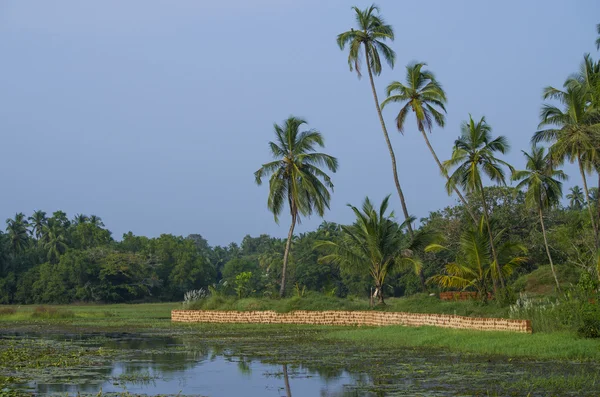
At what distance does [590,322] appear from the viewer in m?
20.3

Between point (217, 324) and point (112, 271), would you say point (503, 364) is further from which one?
point (112, 271)

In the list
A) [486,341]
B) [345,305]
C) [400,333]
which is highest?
[345,305]

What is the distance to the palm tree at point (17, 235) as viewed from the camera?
86250mm

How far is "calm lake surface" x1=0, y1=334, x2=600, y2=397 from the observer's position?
1457 cm

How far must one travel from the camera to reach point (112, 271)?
236 ft

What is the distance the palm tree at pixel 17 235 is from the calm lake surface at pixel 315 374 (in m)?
67.8

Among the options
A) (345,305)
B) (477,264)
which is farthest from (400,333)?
(345,305)

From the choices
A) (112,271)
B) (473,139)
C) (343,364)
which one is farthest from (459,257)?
(112,271)

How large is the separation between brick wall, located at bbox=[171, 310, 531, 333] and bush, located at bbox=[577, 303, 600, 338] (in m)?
2.84

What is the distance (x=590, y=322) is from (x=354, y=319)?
16079mm

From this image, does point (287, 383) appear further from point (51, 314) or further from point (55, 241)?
point (55, 241)

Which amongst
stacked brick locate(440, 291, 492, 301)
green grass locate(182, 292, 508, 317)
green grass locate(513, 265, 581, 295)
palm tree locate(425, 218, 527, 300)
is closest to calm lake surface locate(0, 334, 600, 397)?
green grass locate(182, 292, 508, 317)

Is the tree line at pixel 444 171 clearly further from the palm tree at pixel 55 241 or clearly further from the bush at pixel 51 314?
the palm tree at pixel 55 241

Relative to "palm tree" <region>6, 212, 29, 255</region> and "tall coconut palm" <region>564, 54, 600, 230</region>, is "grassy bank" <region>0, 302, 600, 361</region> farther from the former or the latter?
"palm tree" <region>6, 212, 29, 255</region>
